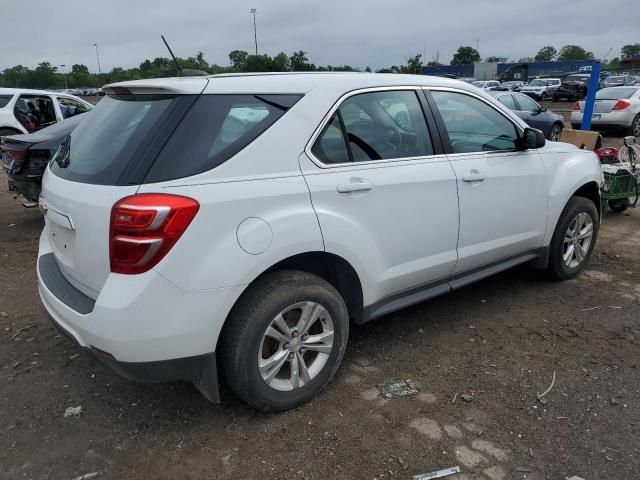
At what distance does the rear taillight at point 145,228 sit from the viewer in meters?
2.19

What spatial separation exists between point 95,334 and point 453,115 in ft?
8.45

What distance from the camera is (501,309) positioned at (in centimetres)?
404

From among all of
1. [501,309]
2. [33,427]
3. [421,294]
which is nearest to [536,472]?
[421,294]

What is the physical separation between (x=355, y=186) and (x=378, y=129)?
1.66 ft

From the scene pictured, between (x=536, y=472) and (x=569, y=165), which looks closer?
(x=536, y=472)

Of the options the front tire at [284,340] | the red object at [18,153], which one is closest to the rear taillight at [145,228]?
the front tire at [284,340]

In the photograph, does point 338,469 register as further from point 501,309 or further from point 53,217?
point 501,309

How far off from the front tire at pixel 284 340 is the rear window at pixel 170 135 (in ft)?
2.20

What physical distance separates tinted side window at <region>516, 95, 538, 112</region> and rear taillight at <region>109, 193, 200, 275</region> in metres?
12.8

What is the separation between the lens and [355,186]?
278 cm

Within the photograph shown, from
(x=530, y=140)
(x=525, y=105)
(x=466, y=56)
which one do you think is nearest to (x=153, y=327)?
(x=530, y=140)

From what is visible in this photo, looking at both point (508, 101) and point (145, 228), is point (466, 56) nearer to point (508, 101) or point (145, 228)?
point (508, 101)

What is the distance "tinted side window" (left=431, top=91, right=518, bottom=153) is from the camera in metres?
3.45

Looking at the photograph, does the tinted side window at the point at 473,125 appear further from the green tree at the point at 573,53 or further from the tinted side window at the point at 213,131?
the green tree at the point at 573,53
